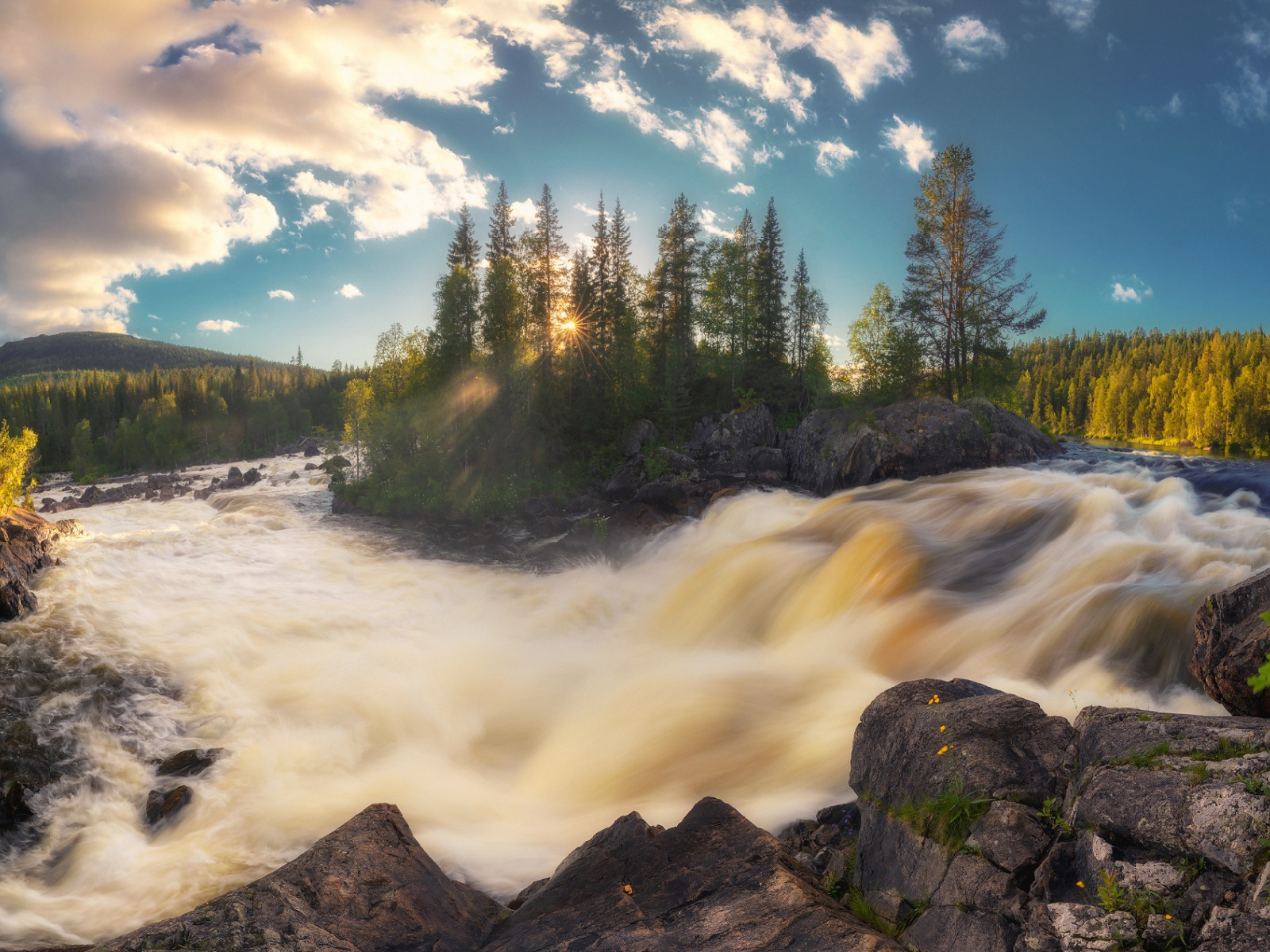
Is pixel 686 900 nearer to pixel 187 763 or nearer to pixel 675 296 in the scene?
pixel 187 763

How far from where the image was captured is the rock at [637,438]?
1550 inches

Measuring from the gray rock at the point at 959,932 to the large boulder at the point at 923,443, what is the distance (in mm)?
19719

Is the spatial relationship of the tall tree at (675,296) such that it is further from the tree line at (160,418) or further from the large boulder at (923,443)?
the tree line at (160,418)

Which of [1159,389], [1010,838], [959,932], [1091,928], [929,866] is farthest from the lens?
[1159,389]

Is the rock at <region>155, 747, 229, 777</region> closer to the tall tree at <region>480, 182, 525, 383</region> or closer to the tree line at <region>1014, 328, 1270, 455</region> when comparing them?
the tall tree at <region>480, 182, 525, 383</region>

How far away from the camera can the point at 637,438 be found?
131 feet

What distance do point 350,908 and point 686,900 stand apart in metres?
2.48

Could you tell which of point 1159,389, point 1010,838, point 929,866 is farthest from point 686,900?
point 1159,389

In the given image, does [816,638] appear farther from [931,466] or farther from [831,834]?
[931,466]

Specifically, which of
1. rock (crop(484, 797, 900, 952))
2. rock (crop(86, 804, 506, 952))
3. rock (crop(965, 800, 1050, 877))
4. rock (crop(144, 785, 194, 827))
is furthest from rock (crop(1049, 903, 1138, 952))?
rock (crop(144, 785, 194, 827))

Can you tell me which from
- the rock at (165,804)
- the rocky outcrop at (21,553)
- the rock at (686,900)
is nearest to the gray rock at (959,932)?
the rock at (686,900)

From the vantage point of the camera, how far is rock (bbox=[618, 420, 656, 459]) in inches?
1550

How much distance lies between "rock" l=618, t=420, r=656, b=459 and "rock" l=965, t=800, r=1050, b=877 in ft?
115

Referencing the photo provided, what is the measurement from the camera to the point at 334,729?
10.4 metres
